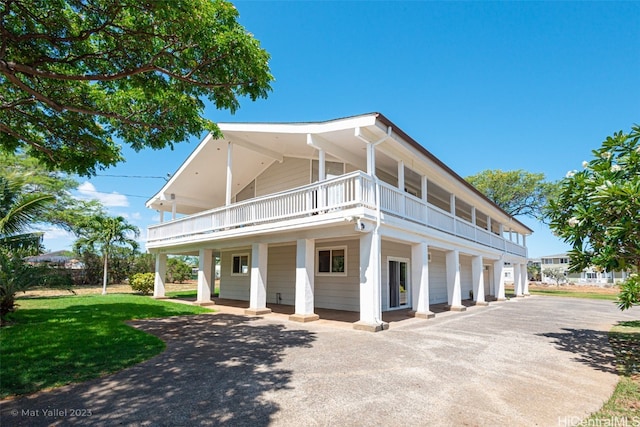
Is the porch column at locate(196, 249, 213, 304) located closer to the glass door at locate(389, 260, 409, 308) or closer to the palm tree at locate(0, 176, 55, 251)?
the palm tree at locate(0, 176, 55, 251)

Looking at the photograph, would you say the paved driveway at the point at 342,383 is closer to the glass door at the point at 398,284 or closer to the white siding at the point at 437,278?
the glass door at the point at 398,284

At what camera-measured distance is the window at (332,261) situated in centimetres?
1255

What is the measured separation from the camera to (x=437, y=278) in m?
16.3

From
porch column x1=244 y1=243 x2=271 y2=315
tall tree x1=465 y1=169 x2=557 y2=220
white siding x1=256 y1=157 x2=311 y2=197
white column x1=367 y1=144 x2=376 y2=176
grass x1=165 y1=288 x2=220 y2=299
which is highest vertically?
tall tree x1=465 y1=169 x2=557 y2=220

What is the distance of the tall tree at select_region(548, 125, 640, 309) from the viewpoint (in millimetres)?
5008

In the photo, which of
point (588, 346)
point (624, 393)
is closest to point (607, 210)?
point (624, 393)

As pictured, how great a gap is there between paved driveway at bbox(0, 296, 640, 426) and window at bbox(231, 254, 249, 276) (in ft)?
27.5

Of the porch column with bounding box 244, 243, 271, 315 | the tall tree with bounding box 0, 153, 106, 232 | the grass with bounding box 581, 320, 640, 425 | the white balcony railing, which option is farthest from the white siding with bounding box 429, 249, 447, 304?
the tall tree with bounding box 0, 153, 106, 232

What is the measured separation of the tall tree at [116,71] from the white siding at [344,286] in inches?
272

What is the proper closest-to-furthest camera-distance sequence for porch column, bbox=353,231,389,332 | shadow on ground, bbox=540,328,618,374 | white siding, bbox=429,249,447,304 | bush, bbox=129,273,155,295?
shadow on ground, bbox=540,328,618,374
porch column, bbox=353,231,389,332
white siding, bbox=429,249,447,304
bush, bbox=129,273,155,295

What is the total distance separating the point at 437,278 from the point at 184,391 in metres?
14.4

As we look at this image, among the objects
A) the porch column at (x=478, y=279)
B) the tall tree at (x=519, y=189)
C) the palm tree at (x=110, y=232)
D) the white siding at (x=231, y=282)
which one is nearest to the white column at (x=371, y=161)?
the white siding at (x=231, y=282)

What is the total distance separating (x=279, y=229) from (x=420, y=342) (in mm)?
5102

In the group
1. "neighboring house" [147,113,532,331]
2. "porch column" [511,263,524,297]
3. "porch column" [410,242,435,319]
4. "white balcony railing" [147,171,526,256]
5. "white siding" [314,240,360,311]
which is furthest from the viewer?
"porch column" [511,263,524,297]
